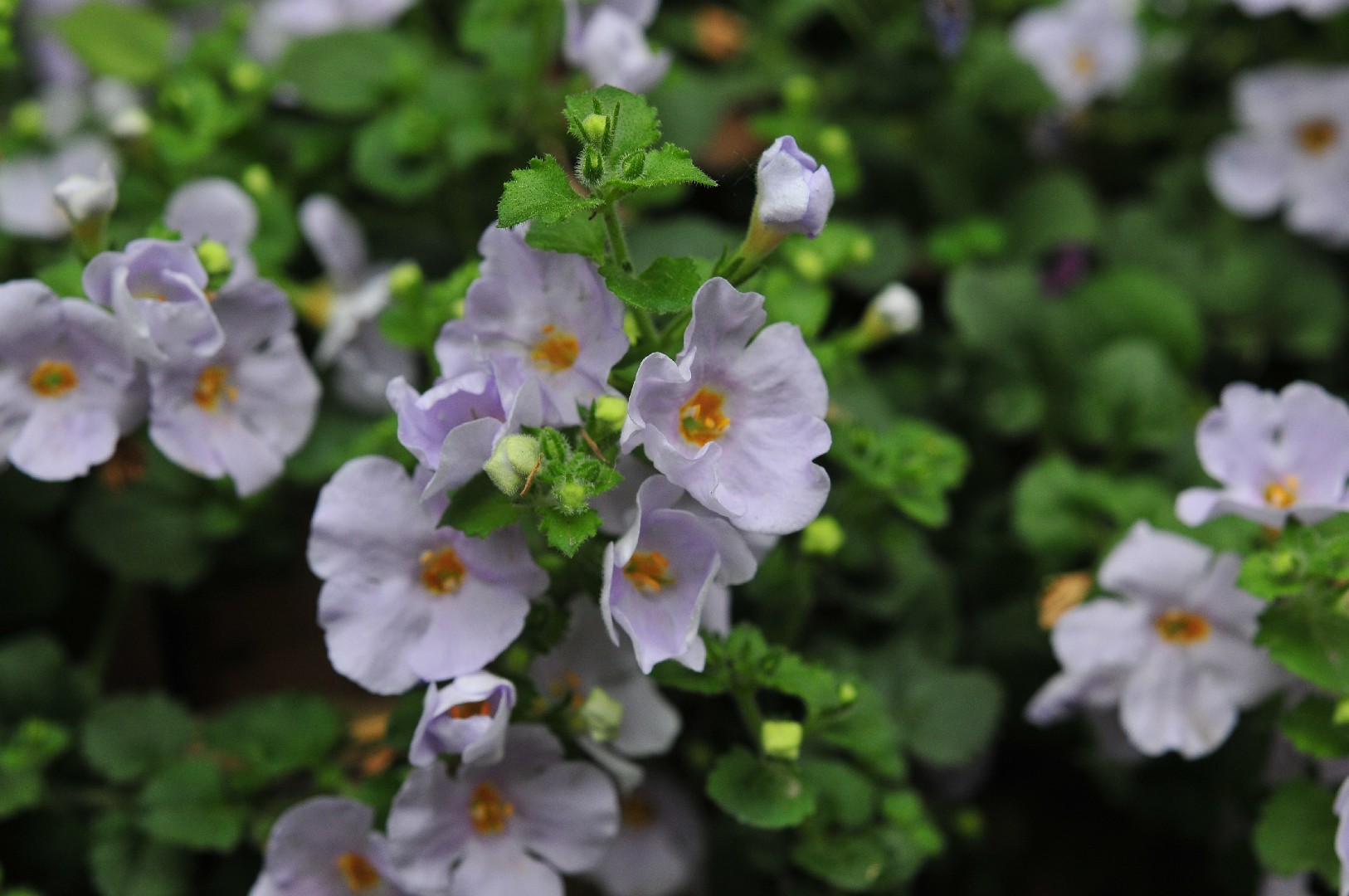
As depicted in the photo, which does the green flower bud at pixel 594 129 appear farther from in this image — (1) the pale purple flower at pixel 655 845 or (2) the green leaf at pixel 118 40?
(2) the green leaf at pixel 118 40

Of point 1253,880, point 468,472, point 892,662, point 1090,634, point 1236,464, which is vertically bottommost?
point 1253,880

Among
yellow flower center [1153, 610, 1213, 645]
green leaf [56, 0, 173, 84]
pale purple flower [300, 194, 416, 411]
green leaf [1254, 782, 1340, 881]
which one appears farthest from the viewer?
green leaf [56, 0, 173, 84]

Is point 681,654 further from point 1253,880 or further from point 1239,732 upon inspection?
point 1253,880

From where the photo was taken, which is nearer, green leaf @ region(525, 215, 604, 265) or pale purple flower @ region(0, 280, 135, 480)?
green leaf @ region(525, 215, 604, 265)

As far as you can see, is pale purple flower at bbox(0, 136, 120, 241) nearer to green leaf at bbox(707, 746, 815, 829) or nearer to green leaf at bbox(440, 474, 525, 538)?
green leaf at bbox(440, 474, 525, 538)

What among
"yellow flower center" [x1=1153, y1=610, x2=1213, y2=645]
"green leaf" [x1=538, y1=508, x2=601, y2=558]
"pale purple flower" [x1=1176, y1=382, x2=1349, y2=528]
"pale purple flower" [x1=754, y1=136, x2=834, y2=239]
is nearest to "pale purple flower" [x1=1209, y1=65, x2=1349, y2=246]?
"pale purple flower" [x1=1176, y1=382, x2=1349, y2=528]

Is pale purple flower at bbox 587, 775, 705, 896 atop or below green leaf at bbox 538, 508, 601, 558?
below

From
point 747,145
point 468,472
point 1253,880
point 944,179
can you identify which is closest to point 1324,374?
point 944,179
